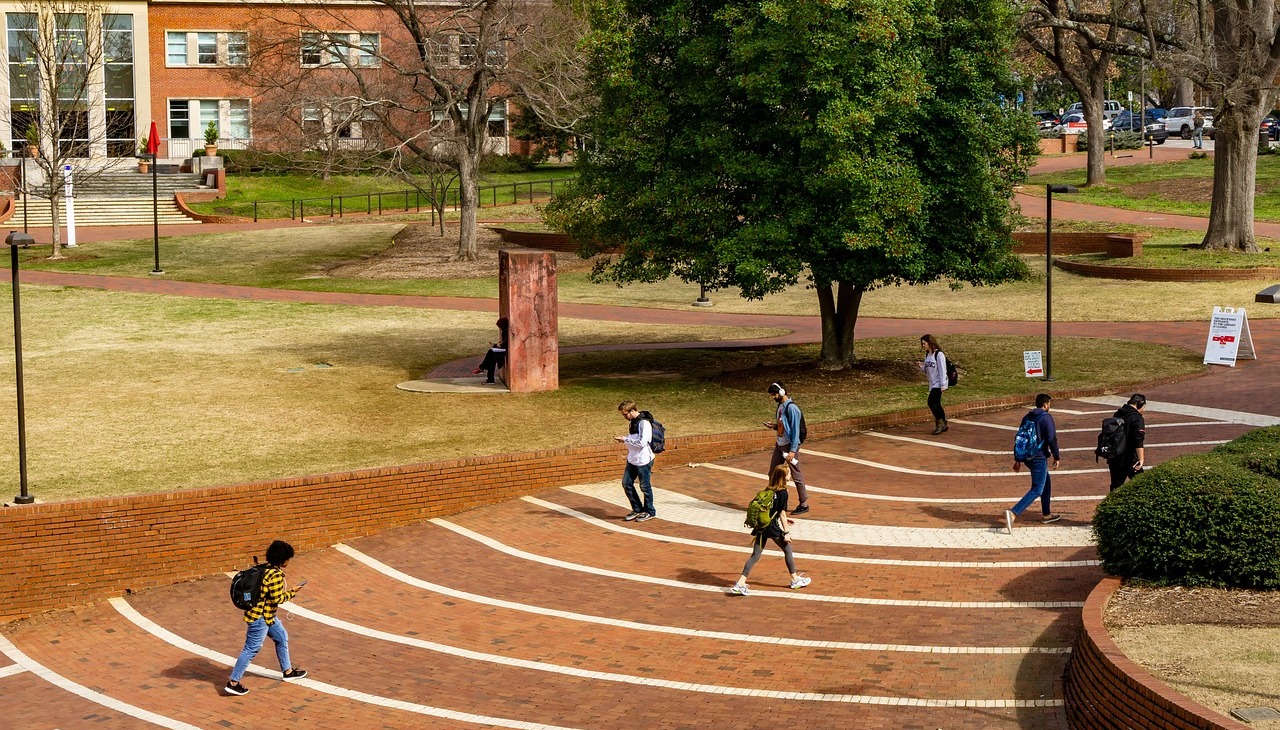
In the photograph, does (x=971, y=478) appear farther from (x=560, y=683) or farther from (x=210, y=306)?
(x=210, y=306)

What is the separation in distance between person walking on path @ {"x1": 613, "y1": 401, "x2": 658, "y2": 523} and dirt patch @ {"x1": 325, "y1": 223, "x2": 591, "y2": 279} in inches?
1054

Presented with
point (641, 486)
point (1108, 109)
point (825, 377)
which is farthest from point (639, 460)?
point (1108, 109)

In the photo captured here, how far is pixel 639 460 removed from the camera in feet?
57.7

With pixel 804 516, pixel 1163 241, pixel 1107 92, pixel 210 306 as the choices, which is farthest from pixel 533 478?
pixel 1107 92

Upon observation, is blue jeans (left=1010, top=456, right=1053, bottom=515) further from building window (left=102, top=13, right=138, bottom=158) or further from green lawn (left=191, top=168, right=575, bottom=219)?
building window (left=102, top=13, right=138, bottom=158)

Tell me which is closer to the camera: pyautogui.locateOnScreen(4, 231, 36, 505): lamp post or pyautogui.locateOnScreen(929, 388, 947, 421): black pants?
pyautogui.locateOnScreen(4, 231, 36, 505): lamp post

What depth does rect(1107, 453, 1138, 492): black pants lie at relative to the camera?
52.2ft

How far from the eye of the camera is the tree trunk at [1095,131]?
5566 centimetres

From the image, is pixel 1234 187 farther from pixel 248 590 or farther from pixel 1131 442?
pixel 248 590

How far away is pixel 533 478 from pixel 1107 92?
9150cm

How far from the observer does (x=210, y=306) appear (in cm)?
3716

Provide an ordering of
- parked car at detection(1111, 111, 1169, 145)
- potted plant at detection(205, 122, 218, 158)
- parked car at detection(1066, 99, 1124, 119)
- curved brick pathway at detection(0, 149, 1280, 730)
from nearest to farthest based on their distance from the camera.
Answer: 1. curved brick pathway at detection(0, 149, 1280, 730)
2. potted plant at detection(205, 122, 218, 158)
3. parked car at detection(1111, 111, 1169, 145)
4. parked car at detection(1066, 99, 1124, 119)

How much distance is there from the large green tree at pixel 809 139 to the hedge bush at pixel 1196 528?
1020cm

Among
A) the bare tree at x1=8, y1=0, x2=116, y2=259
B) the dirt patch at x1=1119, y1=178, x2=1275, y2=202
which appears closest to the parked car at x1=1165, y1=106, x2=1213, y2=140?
the dirt patch at x1=1119, y1=178, x2=1275, y2=202
